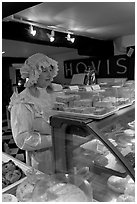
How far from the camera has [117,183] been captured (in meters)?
1.00

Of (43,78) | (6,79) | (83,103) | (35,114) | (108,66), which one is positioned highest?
(108,66)

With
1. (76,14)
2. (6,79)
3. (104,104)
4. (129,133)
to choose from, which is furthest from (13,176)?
(6,79)

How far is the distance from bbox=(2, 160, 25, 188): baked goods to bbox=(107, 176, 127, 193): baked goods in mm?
512

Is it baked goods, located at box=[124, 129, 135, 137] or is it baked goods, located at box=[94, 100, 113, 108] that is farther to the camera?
baked goods, located at box=[124, 129, 135, 137]

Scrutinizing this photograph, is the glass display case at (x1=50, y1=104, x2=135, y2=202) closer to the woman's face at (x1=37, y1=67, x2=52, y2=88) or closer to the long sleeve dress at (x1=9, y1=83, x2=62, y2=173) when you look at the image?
the long sleeve dress at (x1=9, y1=83, x2=62, y2=173)

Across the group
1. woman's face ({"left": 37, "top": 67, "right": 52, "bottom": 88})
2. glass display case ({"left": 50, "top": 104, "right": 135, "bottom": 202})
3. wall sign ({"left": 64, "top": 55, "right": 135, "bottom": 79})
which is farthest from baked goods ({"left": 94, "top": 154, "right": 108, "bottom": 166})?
wall sign ({"left": 64, "top": 55, "right": 135, "bottom": 79})

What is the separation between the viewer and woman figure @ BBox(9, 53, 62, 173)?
146 cm

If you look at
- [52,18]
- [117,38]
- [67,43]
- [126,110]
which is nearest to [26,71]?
[126,110]

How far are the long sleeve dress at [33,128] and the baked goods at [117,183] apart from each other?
539 mm

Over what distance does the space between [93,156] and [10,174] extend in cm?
50

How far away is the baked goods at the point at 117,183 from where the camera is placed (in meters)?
0.97

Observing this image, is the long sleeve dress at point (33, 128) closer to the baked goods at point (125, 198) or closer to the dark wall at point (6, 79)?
the baked goods at point (125, 198)

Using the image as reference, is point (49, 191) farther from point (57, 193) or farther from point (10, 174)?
point (10, 174)

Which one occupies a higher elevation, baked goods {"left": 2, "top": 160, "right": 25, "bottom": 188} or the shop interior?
the shop interior
